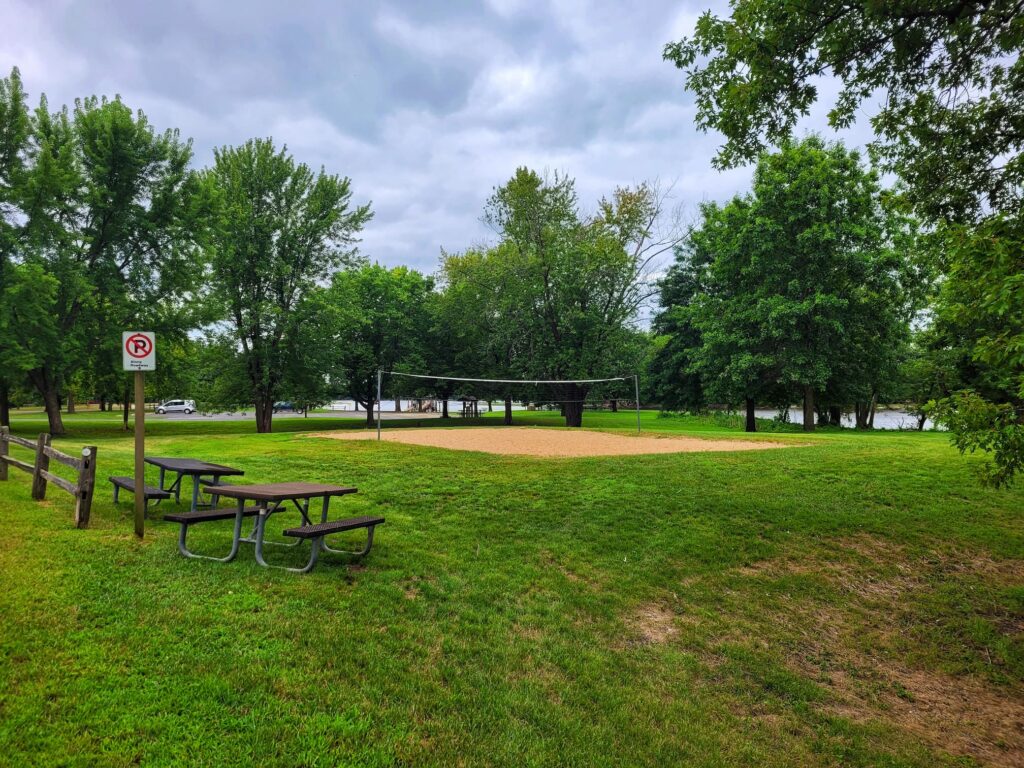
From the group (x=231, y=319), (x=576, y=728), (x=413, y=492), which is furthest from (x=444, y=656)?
(x=231, y=319)

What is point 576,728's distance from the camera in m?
2.92

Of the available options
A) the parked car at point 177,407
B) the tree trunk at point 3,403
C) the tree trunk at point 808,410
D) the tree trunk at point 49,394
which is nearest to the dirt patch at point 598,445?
the tree trunk at point 808,410

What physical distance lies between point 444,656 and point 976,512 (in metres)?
8.18

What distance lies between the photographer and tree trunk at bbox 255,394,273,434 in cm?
2608

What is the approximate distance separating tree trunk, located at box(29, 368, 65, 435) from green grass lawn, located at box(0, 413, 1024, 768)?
58.0 ft

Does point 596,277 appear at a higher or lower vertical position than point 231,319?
higher

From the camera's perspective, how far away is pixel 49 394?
2127cm

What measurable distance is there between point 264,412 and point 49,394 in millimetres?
8147

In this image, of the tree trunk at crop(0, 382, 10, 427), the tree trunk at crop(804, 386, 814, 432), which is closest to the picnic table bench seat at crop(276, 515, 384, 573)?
the tree trunk at crop(804, 386, 814, 432)

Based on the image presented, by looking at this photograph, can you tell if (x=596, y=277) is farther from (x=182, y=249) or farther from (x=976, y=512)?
(x=976, y=512)

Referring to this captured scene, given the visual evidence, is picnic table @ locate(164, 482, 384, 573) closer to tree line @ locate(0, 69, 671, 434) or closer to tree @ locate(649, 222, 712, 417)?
tree line @ locate(0, 69, 671, 434)

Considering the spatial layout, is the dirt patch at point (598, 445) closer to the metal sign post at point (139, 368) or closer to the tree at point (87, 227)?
the metal sign post at point (139, 368)

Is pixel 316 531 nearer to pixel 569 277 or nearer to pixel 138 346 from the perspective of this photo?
pixel 138 346

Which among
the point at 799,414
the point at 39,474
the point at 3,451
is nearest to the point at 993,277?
the point at 39,474
